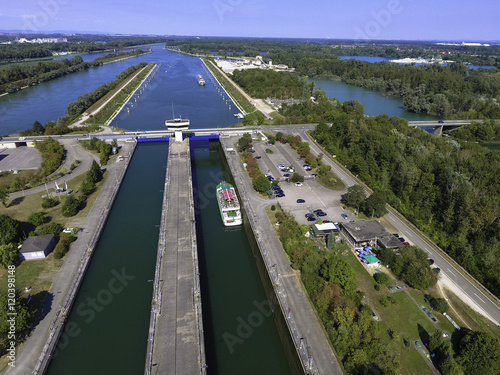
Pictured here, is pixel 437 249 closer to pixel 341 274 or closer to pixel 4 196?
pixel 341 274

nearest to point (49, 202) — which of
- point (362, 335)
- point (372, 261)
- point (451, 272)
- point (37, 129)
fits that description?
point (37, 129)

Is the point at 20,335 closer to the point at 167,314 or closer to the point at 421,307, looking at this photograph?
the point at 167,314

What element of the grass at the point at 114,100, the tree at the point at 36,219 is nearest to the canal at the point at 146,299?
the tree at the point at 36,219

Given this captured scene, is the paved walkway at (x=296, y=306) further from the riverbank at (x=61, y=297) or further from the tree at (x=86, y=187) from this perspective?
the tree at (x=86, y=187)

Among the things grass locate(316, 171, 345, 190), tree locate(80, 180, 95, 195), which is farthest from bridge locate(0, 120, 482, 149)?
grass locate(316, 171, 345, 190)

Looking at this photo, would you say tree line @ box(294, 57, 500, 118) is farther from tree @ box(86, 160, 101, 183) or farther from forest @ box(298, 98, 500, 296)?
tree @ box(86, 160, 101, 183)
